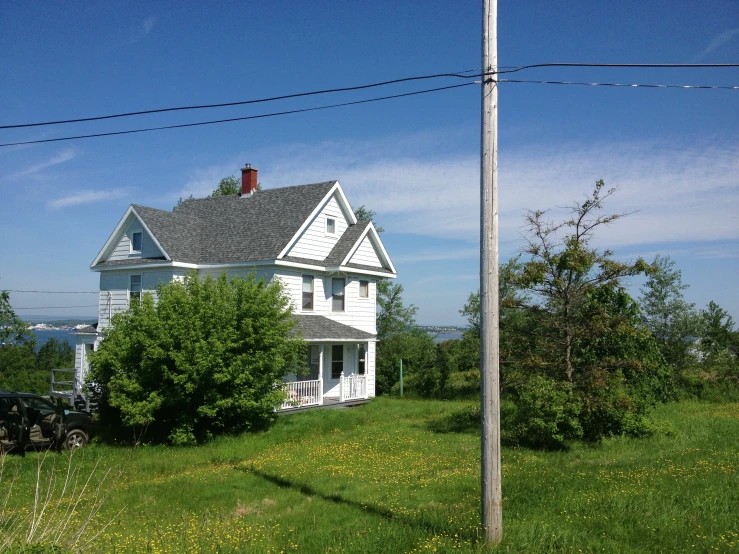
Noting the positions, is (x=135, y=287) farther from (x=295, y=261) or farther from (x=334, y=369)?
(x=334, y=369)

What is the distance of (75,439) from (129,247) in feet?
36.0

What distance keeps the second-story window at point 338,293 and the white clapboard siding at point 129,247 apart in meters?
6.99

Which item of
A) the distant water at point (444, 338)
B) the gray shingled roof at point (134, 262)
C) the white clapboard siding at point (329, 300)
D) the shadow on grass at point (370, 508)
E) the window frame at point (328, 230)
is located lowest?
the shadow on grass at point (370, 508)

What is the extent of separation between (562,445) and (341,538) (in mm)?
9286

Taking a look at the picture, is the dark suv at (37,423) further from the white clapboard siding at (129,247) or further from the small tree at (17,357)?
the small tree at (17,357)

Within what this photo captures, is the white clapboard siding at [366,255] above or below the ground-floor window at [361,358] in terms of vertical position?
above

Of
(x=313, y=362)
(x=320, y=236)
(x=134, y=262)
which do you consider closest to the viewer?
(x=134, y=262)

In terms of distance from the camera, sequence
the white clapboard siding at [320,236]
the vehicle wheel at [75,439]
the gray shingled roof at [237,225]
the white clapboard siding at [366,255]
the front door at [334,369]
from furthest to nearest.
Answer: the white clapboard siding at [366,255] < the front door at [334,369] < the white clapboard siding at [320,236] < the gray shingled roof at [237,225] < the vehicle wheel at [75,439]

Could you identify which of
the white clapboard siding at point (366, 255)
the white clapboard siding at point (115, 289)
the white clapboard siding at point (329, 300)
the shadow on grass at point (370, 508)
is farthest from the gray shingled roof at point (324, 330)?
the shadow on grass at point (370, 508)

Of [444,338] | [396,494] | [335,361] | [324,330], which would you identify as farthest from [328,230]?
[396,494]

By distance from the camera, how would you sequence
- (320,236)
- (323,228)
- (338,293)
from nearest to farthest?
1. (320,236)
2. (323,228)
3. (338,293)

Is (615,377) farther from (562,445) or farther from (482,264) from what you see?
(482,264)

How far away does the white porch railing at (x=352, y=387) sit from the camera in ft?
82.4

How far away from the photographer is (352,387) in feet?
85.6
